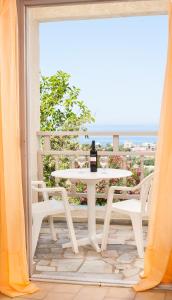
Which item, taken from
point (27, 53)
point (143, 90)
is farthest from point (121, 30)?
point (27, 53)

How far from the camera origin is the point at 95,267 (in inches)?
146

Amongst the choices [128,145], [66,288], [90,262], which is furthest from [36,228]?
[128,145]

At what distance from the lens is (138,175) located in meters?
5.47

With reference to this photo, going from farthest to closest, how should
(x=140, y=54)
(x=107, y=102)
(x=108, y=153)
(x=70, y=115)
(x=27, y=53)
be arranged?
(x=140, y=54), (x=107, y=102), (x=70, y=115), (x=108, y=153), (x=27, y=53)

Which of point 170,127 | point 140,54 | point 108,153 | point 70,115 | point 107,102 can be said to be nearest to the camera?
point 170,127

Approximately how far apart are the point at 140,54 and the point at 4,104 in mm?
11314

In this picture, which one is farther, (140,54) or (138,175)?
(140,54)

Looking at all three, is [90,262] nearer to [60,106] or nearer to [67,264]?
[67,264]

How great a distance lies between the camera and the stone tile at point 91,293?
9.88 ft

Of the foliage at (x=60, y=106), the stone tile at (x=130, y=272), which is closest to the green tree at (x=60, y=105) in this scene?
the foliage at (x=60, y=106)

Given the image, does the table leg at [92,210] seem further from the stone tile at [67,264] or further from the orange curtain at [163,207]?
the orange curtain at [163,207]

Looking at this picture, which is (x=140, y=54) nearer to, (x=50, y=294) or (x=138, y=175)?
(x=138, y=175)

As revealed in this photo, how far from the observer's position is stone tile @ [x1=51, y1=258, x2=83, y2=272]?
367 centimetres

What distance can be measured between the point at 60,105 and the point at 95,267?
3.05 m
